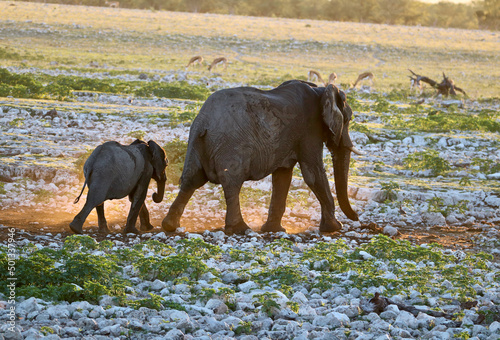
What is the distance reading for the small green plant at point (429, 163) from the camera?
15.1 m

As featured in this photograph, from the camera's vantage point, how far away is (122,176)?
9664 mm

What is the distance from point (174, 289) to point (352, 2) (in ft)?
233

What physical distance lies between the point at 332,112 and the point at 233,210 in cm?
209

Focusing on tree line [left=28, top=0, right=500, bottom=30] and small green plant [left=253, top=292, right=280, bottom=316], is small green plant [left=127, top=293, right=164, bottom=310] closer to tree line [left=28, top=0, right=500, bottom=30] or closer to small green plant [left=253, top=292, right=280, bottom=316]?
small green plant [left=253, top=292, right=280, bottom=316]

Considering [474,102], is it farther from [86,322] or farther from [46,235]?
[86,322]

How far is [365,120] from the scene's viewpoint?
21.4 meters

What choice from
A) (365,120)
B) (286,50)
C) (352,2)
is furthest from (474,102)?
(352,2)

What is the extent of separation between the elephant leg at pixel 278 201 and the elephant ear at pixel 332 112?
3.20ft

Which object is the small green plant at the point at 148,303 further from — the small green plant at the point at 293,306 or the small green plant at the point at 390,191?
the small green plant at the point at 390,191

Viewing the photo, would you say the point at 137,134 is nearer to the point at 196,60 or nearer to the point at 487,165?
the point at 487,165

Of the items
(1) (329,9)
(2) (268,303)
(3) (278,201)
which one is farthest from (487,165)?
(1) (329,9)

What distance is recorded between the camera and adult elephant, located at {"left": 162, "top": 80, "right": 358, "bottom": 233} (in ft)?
32.1

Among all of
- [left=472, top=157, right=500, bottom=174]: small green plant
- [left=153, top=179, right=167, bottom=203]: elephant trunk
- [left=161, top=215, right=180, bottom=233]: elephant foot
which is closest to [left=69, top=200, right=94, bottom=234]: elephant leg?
[left=161, top=215, right=180, bottom=233]: elephant foot

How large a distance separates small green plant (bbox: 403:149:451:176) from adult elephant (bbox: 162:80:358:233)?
15.5ft
